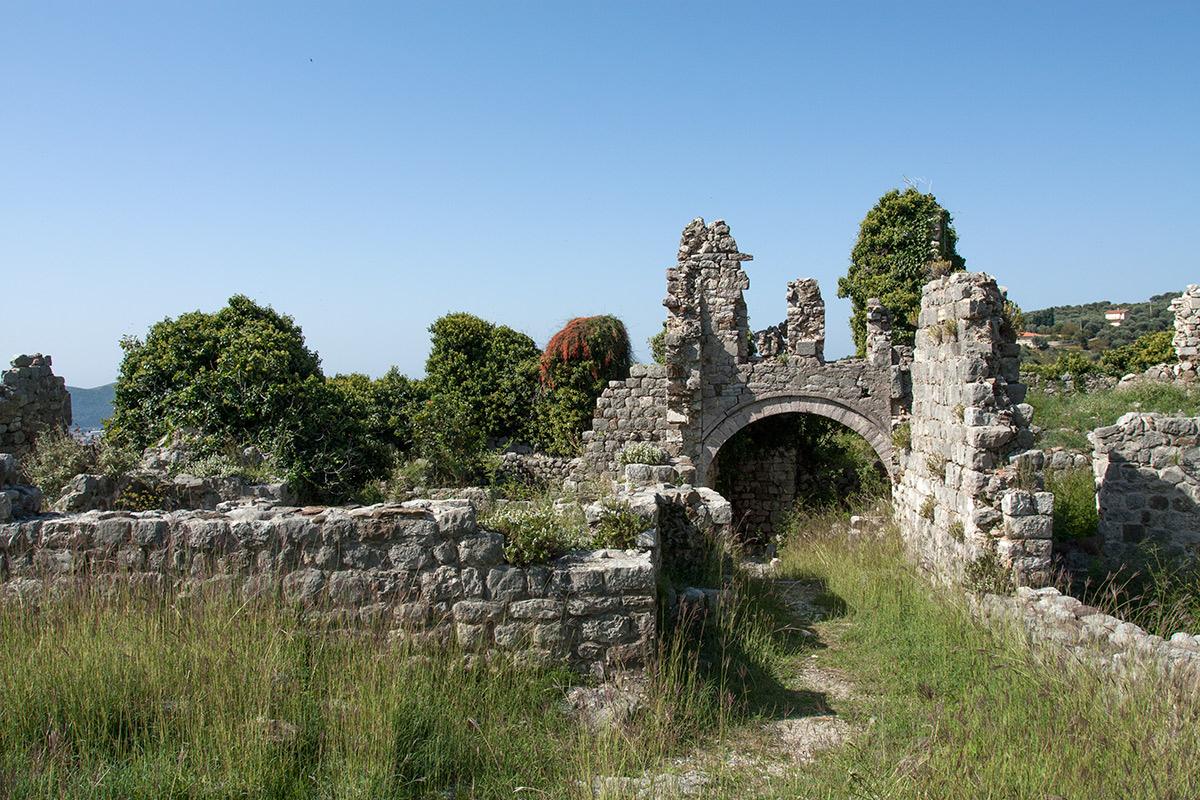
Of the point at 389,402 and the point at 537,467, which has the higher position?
the point at 389,402

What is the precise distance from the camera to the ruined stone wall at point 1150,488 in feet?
25.3

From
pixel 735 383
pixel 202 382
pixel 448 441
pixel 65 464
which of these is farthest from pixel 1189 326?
pixel 65 464

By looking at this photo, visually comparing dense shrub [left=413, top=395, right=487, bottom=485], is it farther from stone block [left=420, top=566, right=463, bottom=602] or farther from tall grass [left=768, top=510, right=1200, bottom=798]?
stone block [left=420, top=566, right=463, bottom=602]

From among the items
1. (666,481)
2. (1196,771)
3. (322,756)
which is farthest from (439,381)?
(1196,771)

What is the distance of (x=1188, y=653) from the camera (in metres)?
4.63

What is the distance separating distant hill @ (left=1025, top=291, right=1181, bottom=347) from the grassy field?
4084 cm

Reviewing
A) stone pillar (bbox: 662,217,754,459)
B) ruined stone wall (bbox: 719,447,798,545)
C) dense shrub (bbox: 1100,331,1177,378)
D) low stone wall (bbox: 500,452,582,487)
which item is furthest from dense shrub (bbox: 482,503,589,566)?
dense shrub (bbox: 1100,331,1177,378)

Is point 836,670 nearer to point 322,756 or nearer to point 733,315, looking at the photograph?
point 322,756

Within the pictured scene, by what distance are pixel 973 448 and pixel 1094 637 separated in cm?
227

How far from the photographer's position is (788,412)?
1477 centimetres

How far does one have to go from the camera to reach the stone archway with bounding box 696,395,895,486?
14.5m

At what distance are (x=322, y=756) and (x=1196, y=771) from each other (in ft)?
12.7

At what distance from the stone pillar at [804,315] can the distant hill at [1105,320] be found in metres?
30.1

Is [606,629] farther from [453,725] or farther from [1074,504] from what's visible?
[1074,504]
